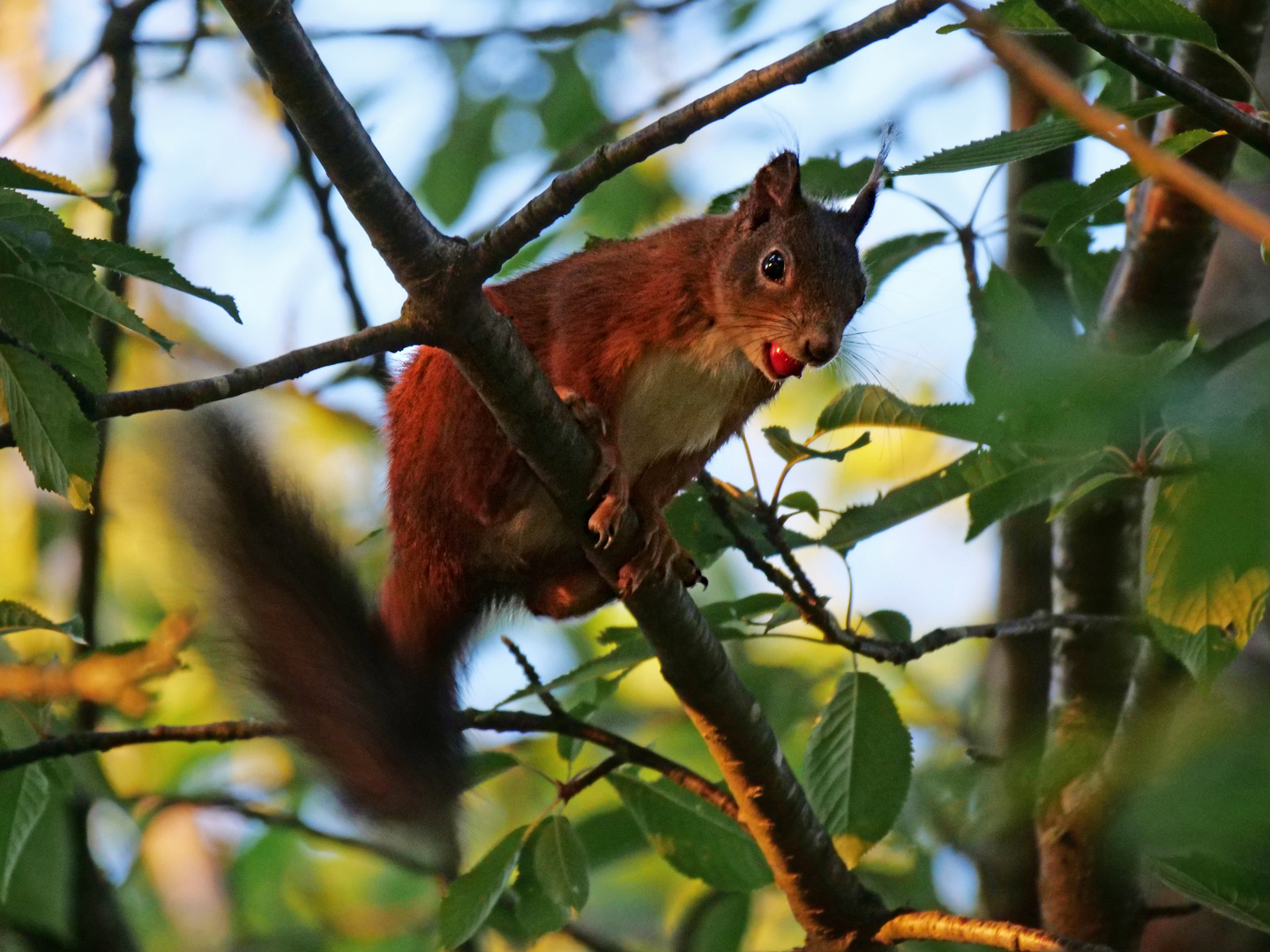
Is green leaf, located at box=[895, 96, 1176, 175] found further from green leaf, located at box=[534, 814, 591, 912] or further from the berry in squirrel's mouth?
green leaf, located at box=[534, 814, 591, 912]

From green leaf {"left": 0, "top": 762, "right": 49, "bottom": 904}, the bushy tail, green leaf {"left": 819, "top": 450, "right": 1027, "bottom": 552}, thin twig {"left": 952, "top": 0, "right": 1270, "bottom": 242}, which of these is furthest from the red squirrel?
thin twig {"left": 952, "top": 0, "right": 1270, "bottom": 242}

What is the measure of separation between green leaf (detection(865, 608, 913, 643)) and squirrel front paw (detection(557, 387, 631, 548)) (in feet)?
1.65

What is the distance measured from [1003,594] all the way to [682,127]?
210 cm

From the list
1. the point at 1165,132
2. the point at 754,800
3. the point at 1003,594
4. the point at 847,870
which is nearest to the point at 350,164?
the point at 754,800

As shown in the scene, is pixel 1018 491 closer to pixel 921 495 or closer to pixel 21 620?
pixel 921 495

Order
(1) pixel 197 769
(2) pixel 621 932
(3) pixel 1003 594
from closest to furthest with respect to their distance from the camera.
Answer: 1. (3) pixel 1003 594
2. (1) pixel 197 769
3. (2) pixel 621 932

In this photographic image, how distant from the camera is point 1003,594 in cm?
318

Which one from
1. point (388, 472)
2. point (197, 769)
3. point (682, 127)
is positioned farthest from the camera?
point (197, 769)

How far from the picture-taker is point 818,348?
7.45 ft

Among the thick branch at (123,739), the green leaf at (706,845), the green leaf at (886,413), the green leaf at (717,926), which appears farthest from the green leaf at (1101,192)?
the green leaf at (717,926)

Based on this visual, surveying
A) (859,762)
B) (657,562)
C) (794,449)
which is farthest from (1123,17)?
(859,762)

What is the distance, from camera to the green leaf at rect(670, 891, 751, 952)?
2785 mm

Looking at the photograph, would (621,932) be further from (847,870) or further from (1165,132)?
(1165,132)

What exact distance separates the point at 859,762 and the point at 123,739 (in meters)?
1.22
